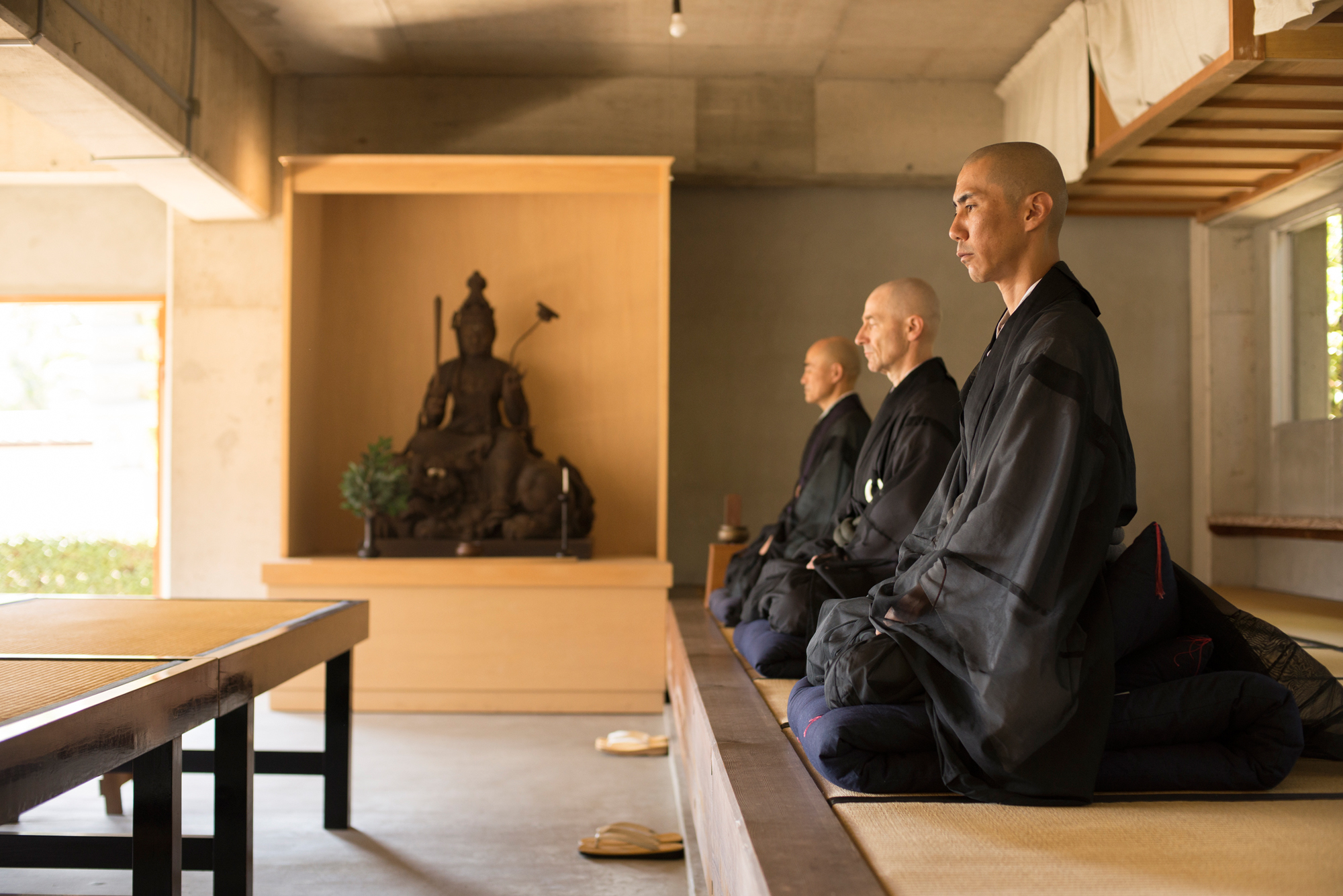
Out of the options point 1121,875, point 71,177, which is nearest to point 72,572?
point 71,177

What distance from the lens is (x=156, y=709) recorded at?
5.13 feet

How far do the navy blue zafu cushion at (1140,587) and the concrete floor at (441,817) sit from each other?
4.15ft

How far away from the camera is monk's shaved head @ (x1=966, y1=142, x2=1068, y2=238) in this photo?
1.83 metres

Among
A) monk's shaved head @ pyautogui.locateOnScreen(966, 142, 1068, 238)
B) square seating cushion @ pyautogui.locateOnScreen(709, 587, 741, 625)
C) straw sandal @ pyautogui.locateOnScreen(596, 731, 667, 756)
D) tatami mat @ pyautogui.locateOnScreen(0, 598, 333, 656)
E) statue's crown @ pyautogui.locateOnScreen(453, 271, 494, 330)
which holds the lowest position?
straw sandal @ pyautogui.locateOnScreen(596, 731, 667, 756)

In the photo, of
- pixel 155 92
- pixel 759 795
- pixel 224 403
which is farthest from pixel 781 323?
pixel 759 795

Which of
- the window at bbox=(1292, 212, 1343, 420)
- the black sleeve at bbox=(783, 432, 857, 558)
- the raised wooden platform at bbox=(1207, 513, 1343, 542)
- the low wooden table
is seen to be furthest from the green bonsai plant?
the window at bbox=(1292, 212, 1343, 420)

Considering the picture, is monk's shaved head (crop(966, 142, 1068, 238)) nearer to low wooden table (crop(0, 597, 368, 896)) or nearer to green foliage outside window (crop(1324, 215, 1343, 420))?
low wooden table (crop(0, 597, 368, 896))

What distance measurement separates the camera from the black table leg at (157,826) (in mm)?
1654

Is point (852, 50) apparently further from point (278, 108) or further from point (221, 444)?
point (221, 444)

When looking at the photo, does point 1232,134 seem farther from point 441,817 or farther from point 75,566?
point 75,566

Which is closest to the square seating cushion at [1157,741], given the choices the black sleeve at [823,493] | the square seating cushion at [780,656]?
the square seating cushion at [780,656]

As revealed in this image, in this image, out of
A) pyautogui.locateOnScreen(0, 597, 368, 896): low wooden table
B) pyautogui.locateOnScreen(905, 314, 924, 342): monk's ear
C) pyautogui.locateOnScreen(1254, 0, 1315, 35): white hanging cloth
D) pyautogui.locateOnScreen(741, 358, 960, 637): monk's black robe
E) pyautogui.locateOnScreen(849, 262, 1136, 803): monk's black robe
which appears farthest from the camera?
pyautogui.locateOnScreen(905, 314, 924, 342): monk's ear

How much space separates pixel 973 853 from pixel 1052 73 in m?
4.25

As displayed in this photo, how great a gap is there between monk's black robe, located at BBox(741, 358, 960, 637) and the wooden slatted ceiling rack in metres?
1.61
